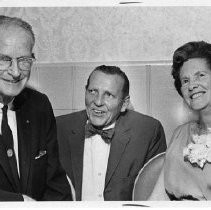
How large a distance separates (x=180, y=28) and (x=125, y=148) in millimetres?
501

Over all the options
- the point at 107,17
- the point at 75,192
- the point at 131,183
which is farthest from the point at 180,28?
the point at 75,192

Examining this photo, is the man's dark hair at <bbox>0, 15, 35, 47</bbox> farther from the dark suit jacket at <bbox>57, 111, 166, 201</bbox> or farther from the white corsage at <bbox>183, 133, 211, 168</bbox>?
the white corsage at <bbox>183, 133, 211, 168</bbox>

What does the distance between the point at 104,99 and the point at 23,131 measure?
0.33 meters

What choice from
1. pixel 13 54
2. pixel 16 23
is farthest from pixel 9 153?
pixel 16 23

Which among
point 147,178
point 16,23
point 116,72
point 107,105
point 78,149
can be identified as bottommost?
point 147,178

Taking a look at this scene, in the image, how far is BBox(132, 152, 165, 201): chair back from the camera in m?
1.73

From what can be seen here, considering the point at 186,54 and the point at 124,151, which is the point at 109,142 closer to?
the point at 124,151

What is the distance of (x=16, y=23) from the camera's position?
1.76 m

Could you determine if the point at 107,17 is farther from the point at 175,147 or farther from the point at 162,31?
the point at 175,147

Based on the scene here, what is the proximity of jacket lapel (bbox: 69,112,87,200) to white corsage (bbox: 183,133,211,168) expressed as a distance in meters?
0.39

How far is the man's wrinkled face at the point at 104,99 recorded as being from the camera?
1.73m

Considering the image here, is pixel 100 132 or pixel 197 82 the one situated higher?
pixel 197 82

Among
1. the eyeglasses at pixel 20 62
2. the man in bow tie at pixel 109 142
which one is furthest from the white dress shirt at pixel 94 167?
the eyeglasses at pixel 20 62

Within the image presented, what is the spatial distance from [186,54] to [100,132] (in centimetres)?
44
